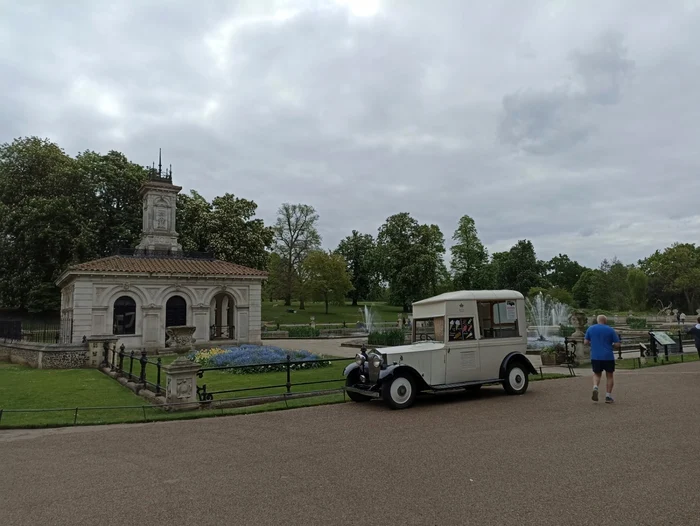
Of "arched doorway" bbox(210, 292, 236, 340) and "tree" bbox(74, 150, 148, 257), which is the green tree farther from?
"tree" bbox(74, 150, 148, 257)

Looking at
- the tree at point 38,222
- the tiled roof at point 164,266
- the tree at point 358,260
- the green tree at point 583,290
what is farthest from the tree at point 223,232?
the green tree at point 583,290

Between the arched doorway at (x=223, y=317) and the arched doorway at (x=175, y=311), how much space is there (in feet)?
8.12

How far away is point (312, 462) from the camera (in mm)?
6094

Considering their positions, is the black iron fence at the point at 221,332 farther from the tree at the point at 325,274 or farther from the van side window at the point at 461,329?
the tree at the point at 325,274

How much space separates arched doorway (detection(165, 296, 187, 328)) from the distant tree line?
16980 mm

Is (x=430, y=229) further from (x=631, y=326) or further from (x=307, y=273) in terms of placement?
(x=631, y=326)

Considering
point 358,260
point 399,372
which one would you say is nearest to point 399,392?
point 399,372

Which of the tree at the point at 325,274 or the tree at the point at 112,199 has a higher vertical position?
the tree at the point at 112,199

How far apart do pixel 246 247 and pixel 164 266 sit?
19.9 meters

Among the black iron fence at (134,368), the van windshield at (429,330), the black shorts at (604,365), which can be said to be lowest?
the black iron fence at (134,368)

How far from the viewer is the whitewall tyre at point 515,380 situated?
10.8 m

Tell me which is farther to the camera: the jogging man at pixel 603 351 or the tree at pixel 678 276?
the tree at pixel 678 276

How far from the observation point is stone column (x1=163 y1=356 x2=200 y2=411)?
1020 cm

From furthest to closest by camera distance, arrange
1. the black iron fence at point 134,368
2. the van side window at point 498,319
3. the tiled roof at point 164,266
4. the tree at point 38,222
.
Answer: the tree at point 38,222, the tiled roof at point 164,266, the black iron fence at point 134,368, the van side window at point 498,319
